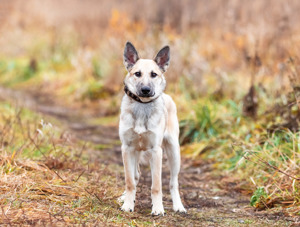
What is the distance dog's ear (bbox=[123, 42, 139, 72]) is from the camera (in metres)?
4.05

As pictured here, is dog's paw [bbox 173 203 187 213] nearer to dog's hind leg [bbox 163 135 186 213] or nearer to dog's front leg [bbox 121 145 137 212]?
dog's hind leg [bbox 163 135 186 213]

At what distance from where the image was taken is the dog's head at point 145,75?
3.77 metres

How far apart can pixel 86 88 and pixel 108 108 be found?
1.53m

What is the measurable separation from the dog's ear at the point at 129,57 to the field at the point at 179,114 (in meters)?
1.05

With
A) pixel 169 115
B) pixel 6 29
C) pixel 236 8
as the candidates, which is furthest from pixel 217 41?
pixel 6 29

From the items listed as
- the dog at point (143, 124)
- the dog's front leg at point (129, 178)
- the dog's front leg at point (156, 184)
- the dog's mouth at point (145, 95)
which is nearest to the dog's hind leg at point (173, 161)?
the dog at point (143, 124)

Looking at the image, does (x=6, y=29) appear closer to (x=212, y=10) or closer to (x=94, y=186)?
(x=212, y=10)

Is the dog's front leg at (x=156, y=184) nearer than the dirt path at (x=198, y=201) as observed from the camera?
No

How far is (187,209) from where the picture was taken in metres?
4.10

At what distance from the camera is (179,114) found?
7.36 meters

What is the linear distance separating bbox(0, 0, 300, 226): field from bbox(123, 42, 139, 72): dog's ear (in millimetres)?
1046

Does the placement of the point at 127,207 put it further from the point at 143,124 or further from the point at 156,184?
the point at 143,124

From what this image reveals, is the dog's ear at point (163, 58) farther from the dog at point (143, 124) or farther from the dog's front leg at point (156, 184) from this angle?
the dog's front leg at point (156, 184)

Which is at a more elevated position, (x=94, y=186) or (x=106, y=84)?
(x=106, y=84)
